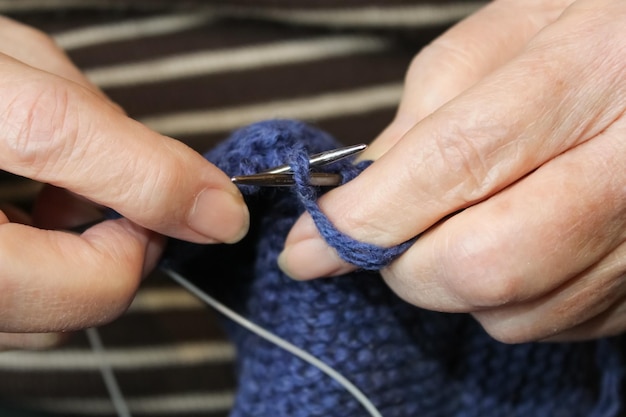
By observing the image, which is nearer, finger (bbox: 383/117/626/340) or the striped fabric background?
finger (bbox: 383/117/626/340)

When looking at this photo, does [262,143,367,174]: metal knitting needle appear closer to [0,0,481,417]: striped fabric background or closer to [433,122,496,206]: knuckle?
[433,122,496,206]: knuckle

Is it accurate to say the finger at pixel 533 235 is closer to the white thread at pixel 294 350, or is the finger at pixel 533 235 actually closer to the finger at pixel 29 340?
the white thread at pixel 294 350

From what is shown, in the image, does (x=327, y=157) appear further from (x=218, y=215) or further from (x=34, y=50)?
(x=34, y=50)

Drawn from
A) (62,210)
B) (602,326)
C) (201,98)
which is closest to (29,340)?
(62,210)

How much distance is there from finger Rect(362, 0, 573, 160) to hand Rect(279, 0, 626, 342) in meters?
0.10

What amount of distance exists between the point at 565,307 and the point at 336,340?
0.72ft

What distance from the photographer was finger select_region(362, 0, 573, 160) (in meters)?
0.67

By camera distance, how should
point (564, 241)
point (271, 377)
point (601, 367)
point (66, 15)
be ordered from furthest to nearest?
point (66, 15), point (601, 367), point (271, 377), point (564, 241)

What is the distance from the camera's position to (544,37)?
0.58 metres

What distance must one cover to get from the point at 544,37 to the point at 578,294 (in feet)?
0.75

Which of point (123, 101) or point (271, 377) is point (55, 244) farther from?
point (123, 101)

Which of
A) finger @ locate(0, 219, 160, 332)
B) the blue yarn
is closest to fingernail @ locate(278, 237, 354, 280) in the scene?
the blue yarn

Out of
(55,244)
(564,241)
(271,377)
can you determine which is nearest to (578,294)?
(564,241)

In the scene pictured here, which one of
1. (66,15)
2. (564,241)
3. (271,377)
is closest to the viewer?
(564,241)
